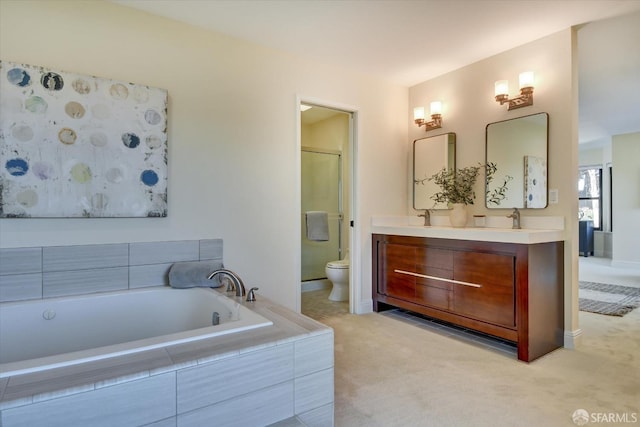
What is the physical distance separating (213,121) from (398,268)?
2034 mm

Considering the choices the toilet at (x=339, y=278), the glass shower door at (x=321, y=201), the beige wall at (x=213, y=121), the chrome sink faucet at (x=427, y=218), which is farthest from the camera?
the glass shower door at (x=321, y=201)

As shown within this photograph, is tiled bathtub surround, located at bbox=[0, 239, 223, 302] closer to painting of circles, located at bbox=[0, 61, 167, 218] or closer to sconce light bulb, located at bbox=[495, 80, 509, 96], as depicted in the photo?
painting of circles, located at bbox=[0, 61, 167, 218]

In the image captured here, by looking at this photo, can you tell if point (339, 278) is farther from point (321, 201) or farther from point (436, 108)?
point (436, 108)

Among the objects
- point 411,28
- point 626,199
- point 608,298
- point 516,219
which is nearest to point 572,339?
point 516,219

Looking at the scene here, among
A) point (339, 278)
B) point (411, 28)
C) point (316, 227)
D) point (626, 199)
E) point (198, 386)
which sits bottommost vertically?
point (339, 278)

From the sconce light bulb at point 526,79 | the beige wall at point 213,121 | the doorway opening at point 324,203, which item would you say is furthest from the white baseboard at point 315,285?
the sconce light bulb at point 526,79

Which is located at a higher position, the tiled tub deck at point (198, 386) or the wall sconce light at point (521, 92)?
the wall sconce light at point (521, 92)

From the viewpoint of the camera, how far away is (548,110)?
8.99 feet

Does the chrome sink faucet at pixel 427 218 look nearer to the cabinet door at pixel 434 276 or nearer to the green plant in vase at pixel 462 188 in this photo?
the green plant in vase at pixel 462 188

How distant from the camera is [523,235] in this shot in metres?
2.34

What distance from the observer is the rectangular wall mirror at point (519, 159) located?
2.78m

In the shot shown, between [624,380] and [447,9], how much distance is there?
249 centimetres

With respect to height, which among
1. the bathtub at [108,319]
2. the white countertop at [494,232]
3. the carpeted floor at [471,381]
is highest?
the white countertop at [494,232]

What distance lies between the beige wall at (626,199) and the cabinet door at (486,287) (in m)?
5.42
